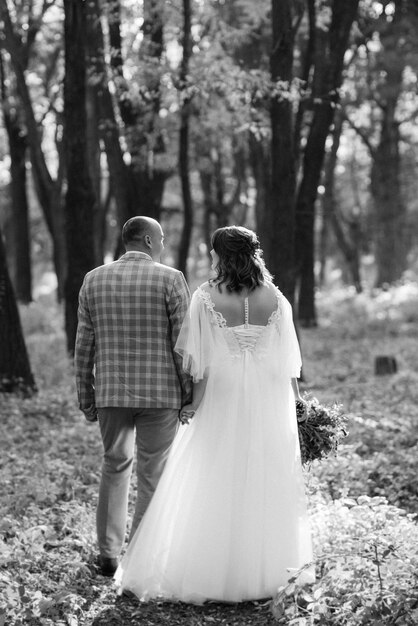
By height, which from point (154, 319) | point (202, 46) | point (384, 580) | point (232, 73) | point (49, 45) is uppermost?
point (49, 45)

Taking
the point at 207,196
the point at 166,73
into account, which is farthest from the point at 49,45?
the point at 166,73

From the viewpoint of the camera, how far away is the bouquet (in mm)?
5859

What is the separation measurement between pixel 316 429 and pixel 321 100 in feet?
28.1

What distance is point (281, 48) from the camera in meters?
11.9

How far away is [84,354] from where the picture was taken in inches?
231

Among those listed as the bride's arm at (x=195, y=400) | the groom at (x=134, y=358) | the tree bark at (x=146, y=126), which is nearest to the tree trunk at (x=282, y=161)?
the tree bark at (x=146, y=126)

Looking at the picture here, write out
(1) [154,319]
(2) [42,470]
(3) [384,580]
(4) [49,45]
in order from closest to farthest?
(3) [384,580], (1) [154,319], (2) [42,470], (4) [49,45]

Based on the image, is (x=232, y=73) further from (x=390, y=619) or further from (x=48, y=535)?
(x=390, y=619)

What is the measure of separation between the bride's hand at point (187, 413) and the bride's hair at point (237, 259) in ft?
2.80

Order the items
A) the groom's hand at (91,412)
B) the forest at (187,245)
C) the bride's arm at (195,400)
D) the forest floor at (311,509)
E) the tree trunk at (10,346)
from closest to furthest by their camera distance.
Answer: the forest floor at (311,509) < the forest at (187,245) < the bride's arm at (195,400) < the groom's hand at (91,412) < the tree trunk at (10,346)

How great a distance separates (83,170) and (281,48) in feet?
12.3

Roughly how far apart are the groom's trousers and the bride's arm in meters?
0.13

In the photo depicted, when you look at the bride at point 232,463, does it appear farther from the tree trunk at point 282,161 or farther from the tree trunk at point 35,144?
the tree trunk at point 35,144

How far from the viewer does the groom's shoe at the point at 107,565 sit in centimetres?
596
